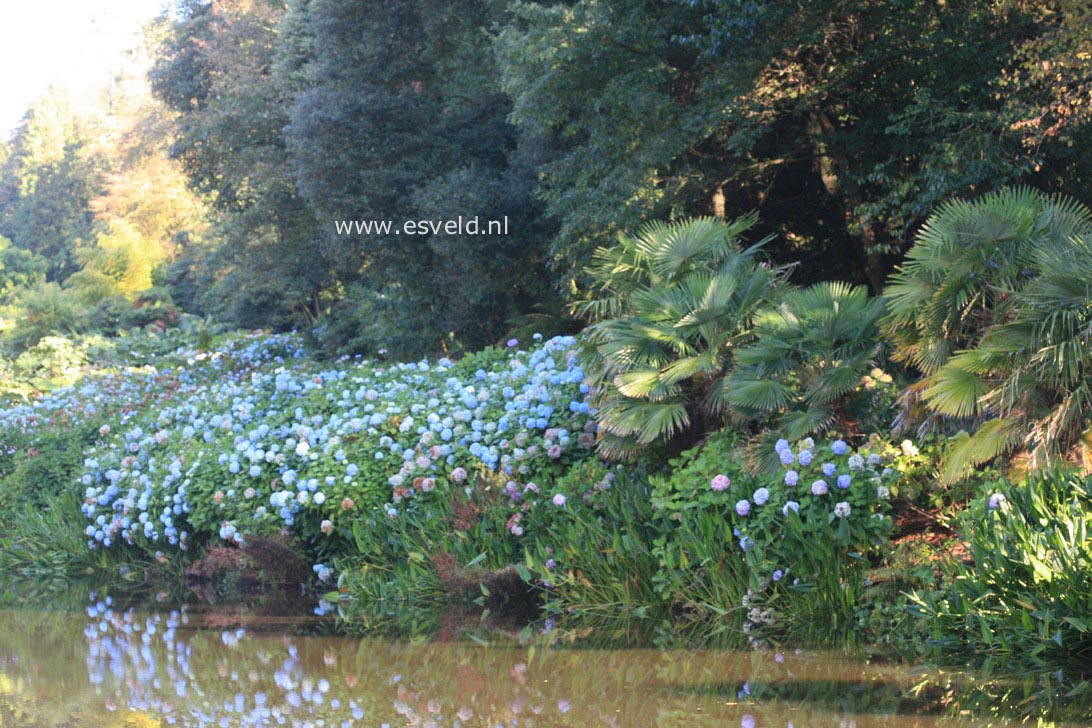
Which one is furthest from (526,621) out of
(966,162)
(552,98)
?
(552,98)

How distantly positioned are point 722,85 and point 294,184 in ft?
31.6

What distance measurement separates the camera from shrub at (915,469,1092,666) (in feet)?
16.9

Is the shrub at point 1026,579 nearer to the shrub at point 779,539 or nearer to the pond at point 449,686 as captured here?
the pond at point 449,686

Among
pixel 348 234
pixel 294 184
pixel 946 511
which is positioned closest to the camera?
pixel 946 511

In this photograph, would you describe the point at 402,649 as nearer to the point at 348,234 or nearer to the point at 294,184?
the point at 348,234

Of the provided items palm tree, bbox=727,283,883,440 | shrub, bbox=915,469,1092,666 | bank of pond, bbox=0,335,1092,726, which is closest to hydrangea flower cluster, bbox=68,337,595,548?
bank of pond, bbox=0,335,1092,726

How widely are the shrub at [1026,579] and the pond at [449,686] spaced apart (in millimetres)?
320

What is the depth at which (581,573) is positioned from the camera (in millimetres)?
7266

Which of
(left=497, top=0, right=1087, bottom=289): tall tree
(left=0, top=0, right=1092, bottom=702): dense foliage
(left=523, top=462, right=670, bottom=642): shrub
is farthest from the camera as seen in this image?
(left=497, top=0, right=1087, bottom=289): tall tree

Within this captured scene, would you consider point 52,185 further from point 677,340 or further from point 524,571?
point 677,340

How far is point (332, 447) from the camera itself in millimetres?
8922

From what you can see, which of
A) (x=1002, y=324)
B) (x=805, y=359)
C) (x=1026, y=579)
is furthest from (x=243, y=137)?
(x=1026, y=579)

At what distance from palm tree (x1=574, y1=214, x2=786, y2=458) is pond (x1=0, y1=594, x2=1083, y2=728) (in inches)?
61.2

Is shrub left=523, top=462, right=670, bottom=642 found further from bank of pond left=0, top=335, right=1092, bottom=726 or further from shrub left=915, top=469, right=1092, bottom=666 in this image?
shrub left=915, top=469, right=1092, bottom=666
